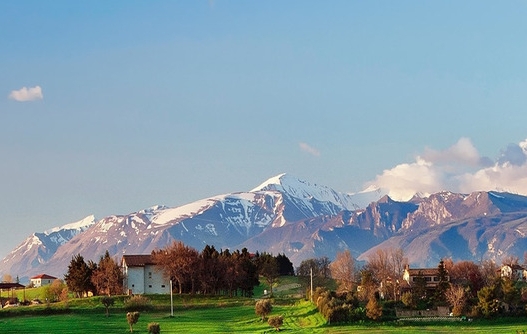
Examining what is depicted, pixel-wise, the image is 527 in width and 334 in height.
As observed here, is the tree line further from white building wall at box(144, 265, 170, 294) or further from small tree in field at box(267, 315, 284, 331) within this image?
small tree in field at box(267, 315, 284, 331)

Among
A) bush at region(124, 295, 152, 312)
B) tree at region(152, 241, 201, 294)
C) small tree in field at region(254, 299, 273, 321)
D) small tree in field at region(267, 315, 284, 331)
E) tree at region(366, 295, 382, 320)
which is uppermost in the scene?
tree at region(152, 241, 201, 294)

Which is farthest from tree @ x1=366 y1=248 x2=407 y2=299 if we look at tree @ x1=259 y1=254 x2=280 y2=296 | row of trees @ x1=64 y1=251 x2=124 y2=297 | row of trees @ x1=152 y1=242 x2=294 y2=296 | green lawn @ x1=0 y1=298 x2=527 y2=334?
row of trees @ x1=64 y1=251 x2=124 y2=297

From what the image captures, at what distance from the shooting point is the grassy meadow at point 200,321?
9431 cm

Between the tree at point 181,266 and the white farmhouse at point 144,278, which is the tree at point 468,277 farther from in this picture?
the white farmhouse at point 144,278

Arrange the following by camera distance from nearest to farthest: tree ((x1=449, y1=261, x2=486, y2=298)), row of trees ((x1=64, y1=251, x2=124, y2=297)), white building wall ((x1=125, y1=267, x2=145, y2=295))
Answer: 1. tree ((x1=449, y1=261, x2=486, y2=298))
2. row of trees ((x1=64, y1=251, x2=124, y2=297))
3. white building wall ((x1=125, y1=267, x2=145, y2=295))

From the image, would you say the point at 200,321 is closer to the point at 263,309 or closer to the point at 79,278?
the point at 263,309

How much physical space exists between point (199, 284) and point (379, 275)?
38.3 metres

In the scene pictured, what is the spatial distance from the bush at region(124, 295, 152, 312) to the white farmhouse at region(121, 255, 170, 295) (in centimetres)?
2901

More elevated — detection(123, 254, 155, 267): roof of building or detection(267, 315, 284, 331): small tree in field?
detection(123, 254, 155, 267): roof of building

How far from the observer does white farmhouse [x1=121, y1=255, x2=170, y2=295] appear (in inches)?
5891

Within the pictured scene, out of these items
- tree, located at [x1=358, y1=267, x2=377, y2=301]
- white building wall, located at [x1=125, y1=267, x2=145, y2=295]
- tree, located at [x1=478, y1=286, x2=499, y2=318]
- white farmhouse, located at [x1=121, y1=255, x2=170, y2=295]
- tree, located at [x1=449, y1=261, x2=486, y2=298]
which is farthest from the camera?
white building wall, located at [x1=125, y1=267, x2=145, y2=295]

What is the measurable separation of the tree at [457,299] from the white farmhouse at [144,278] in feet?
163

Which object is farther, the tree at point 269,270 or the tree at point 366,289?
the tree at point 269,270

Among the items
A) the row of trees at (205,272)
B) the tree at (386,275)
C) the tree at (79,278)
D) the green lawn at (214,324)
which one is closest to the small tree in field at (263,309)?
the green lawn at (214,324)
